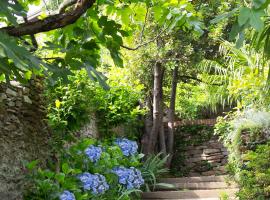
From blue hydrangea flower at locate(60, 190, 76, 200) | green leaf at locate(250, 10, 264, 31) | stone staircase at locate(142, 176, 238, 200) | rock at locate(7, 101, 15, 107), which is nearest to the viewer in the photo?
green leaf at locate(250, 10, 264, 31)

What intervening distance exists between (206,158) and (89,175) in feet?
16.1

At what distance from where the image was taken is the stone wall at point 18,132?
3.89 meters

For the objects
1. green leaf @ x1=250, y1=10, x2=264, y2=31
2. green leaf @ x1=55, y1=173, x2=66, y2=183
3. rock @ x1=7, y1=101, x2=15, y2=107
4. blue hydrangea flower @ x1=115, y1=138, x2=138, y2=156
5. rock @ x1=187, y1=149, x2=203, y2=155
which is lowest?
green leaf @ x1=55, y1=173, x2=66, y2=183

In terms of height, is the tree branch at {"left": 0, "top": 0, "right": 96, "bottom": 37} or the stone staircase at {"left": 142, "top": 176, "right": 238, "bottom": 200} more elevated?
the tree branch at {"left": 0, "top": 0, "right": 96, "bottom": 37}

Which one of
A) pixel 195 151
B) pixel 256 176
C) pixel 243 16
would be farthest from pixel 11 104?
pixel 195 151

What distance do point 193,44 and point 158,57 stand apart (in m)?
0.88

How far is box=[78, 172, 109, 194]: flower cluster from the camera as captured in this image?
14.4ft

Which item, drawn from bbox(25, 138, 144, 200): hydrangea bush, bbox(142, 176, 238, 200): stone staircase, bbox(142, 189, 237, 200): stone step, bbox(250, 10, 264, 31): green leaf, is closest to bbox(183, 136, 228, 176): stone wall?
bbox(142, 176, 238, 200): stone staircase

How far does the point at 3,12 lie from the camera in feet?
4.05

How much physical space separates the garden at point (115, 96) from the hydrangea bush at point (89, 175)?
0.01 m

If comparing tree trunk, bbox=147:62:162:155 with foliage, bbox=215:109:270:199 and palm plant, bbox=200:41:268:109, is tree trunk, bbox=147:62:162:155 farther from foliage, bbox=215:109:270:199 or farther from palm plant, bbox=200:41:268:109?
foliage, bbox=215:109:270:199

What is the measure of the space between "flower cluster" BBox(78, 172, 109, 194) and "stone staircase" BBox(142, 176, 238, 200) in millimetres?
1975

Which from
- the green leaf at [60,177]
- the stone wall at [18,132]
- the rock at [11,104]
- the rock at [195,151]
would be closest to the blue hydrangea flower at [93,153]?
the stone wall at [18,132]

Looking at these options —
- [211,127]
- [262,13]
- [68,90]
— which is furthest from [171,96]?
[262,13]
